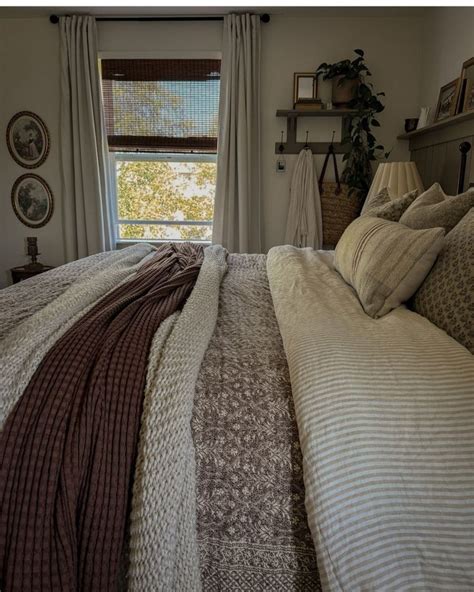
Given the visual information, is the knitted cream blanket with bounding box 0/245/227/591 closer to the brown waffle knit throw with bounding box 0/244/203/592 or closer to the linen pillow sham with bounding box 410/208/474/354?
the brown waffle knit throw with bounding box 0/244/203/592

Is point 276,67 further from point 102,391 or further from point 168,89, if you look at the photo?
point 102,391

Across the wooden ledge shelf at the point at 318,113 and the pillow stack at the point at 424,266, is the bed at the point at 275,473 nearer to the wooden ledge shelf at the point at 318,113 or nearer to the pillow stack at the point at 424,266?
the pillow stack at the point at 424,266

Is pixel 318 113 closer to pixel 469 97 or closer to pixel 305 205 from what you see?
pixel 305 205

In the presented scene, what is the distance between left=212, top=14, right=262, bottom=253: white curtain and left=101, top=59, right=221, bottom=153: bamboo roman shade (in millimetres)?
148

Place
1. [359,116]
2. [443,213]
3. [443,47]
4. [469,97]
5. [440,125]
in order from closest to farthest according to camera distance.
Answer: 1. [443,213]
2. [469,97]
3. [440,125]
4. [443,47]
5. [359,116]

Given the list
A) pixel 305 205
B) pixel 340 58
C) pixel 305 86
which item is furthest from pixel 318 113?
pixel 305 205

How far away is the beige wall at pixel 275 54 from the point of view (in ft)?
10.7

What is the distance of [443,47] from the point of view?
285cm

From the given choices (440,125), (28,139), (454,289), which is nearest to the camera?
(454,289)

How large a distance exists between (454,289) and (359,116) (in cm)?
279

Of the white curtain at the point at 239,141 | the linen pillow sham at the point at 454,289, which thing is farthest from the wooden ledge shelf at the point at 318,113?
the linen pillow sham at the point at 454,289

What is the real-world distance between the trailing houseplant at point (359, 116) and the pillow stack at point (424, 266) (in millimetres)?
2087

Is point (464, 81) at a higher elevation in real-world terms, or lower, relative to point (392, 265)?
higher

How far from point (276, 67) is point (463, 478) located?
346 cm
